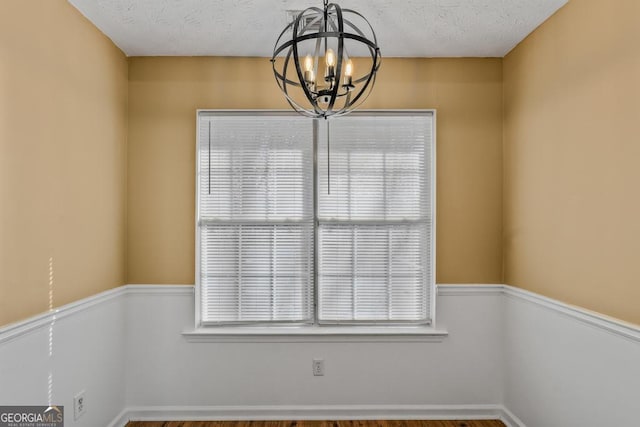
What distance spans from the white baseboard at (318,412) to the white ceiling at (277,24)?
8.36 feet

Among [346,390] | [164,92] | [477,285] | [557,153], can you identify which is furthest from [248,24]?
[346,390]

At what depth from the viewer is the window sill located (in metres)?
3.07

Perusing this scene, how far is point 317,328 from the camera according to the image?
3139 millimetres

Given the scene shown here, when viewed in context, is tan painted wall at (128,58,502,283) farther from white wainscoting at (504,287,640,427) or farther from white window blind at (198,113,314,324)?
white wainscoting at (504,287,640,427)

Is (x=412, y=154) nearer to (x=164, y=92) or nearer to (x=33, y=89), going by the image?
(x=164, y=92)

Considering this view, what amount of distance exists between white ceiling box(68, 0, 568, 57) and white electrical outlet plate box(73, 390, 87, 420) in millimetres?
2203

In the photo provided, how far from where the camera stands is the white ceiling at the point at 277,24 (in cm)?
239

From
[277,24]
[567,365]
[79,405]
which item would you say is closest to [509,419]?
[567,365]

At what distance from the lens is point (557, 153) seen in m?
2.48

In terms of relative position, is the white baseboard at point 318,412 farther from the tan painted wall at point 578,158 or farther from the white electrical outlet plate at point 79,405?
the tan painted wall at point 578,158

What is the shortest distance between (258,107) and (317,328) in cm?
167

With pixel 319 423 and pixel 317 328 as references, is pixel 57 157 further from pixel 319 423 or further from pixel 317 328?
pixel 319 423

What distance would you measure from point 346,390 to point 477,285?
1.22 meters

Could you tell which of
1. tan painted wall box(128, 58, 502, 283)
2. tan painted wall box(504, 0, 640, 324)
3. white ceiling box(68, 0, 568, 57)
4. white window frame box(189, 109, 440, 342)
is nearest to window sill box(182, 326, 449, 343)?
white window frame box(189, 109, 440, 342)
